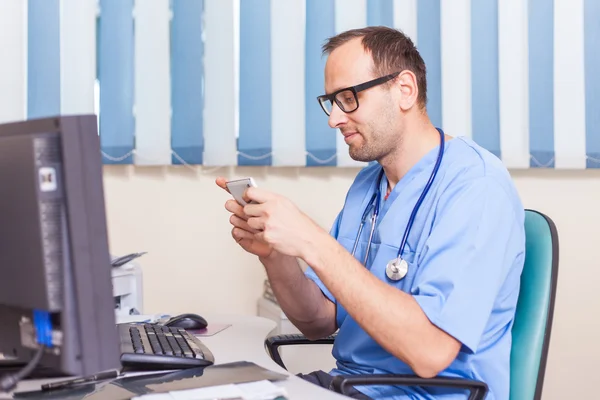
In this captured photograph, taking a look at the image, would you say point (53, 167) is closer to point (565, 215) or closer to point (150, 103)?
point (150, 103)

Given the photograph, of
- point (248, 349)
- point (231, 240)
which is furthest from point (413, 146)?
point (231, 240)

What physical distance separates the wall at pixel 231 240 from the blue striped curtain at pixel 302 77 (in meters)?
0.09

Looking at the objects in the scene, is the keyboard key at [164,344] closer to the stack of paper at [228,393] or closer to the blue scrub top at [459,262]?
the stack of paper at [228,393]

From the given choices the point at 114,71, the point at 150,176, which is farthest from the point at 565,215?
the point at 114,71

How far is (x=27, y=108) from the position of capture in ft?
7.49

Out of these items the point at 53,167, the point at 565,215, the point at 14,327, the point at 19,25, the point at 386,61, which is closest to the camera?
the point at 53,167

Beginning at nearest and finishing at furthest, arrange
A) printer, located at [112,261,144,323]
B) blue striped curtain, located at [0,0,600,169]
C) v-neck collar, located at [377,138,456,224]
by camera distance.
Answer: v-neck collar, located at [377,138,456,224], printer, located at [112,261,144,323], blue striped curtain, located at [0,0,600,169]

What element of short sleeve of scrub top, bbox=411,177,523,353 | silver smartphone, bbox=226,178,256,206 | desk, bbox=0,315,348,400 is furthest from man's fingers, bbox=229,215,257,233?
short sleeve of scrub top, bbox=411,177,523,353

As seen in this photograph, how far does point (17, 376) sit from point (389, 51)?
1.02 meters

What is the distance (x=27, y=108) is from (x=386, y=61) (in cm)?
128

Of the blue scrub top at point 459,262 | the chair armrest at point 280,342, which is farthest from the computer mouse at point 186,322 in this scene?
the blue scrub top at point 459,262

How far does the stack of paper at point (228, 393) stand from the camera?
3.28ft

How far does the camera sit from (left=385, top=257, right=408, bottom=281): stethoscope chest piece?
138 centimetres

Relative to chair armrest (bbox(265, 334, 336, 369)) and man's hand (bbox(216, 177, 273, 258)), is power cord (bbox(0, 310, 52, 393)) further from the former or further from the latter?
chair armrest (bbox(265, 334, 336, 369))
